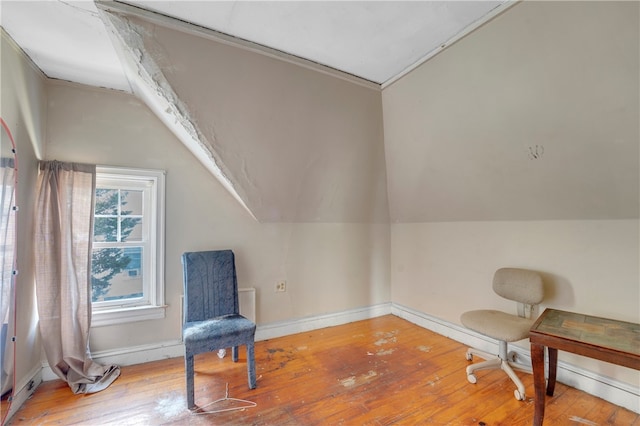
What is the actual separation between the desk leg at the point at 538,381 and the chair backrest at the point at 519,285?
2.23 ft

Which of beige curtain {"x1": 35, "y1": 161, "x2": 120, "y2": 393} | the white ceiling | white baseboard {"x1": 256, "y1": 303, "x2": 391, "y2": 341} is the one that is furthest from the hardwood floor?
the white ceiling

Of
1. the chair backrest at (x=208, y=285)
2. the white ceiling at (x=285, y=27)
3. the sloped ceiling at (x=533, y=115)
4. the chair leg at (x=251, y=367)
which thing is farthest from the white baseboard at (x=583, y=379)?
the white ceiling at (x=285, y=27)

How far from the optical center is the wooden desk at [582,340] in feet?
4.60

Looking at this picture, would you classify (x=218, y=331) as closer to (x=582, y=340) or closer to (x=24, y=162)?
(x=24, y=162)

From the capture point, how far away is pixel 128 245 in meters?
2.45

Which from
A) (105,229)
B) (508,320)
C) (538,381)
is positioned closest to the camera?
(538,381)

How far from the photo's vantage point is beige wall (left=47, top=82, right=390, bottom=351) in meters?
2.28

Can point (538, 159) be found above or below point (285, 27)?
below

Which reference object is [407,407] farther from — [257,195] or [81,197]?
[81,197]

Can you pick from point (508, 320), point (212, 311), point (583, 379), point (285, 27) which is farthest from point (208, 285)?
point (583, 379)

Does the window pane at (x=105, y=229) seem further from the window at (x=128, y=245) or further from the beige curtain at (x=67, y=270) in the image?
the beige curtain at (x=67, y=270)

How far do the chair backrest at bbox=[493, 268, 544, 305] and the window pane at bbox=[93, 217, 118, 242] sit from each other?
10.6ft

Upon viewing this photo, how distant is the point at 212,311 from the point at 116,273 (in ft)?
2.92

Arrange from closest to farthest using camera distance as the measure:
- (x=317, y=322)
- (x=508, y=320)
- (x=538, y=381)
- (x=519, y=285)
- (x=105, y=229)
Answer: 1. (x=538, y=381)
2. (x=508, y=320)
3. (x=519, y=285)
4. (x=105, y=229)
5. (x=317, y=322)
